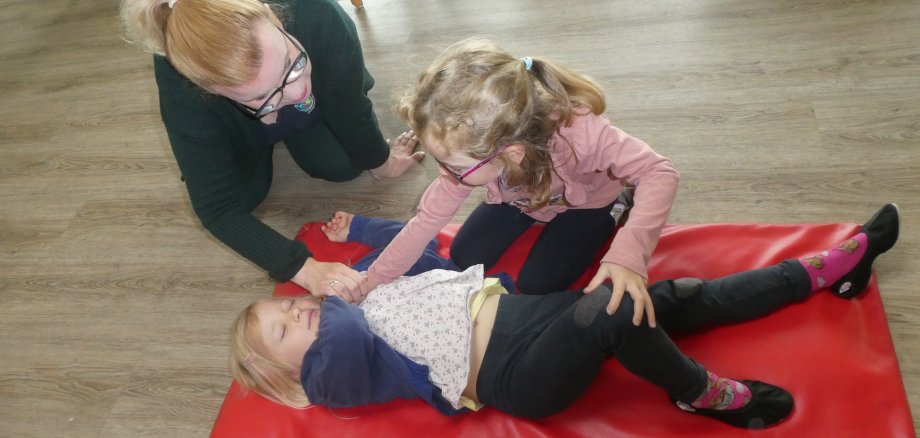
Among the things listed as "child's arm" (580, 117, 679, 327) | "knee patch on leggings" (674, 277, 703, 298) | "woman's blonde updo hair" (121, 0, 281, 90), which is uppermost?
"woman's blonde updo hair" (121, 0, 281, 90)

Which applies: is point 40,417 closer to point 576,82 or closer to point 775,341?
point 576,82

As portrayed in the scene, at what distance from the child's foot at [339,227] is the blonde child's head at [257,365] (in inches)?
16.1

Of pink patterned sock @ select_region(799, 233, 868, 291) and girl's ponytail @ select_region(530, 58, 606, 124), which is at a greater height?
girl's ponytail @ select_region(530, 58, 606, 124)

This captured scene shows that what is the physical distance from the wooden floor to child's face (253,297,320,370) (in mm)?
401

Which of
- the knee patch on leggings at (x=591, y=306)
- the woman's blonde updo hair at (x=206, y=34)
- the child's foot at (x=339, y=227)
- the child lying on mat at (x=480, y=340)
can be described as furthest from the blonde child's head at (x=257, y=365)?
the knee patch on leggings at (x=591, y=306)

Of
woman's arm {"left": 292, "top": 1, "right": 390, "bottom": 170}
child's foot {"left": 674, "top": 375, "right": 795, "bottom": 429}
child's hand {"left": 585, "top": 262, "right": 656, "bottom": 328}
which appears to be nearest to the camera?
child's hand {"left": 585, "top": 262, "right": 656, "bottom": 328}

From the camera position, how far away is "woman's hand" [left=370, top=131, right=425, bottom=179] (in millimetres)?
1942

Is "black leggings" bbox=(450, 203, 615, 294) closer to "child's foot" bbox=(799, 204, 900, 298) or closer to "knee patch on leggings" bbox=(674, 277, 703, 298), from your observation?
"knee patch on leggings" bbox=(674, 277, 703, 298)

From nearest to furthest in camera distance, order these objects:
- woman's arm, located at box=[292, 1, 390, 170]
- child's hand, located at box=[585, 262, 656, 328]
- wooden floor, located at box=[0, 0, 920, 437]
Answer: child's hand, located at box=[585, 262, 656, 328]
woman's arm, located at box=[292, 1, 390, 170]
wooden floor, located at box=[0, 0, 920, 437]

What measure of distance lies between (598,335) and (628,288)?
10 cm

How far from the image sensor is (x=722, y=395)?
118cm

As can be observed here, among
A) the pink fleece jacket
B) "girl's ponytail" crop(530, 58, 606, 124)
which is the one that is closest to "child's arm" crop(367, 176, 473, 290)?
the pink fleece jacket

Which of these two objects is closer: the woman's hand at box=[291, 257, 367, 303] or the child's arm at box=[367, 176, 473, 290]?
the child's arm at box=[367, 176, 473, 290]

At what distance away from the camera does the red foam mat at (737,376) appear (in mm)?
1213
